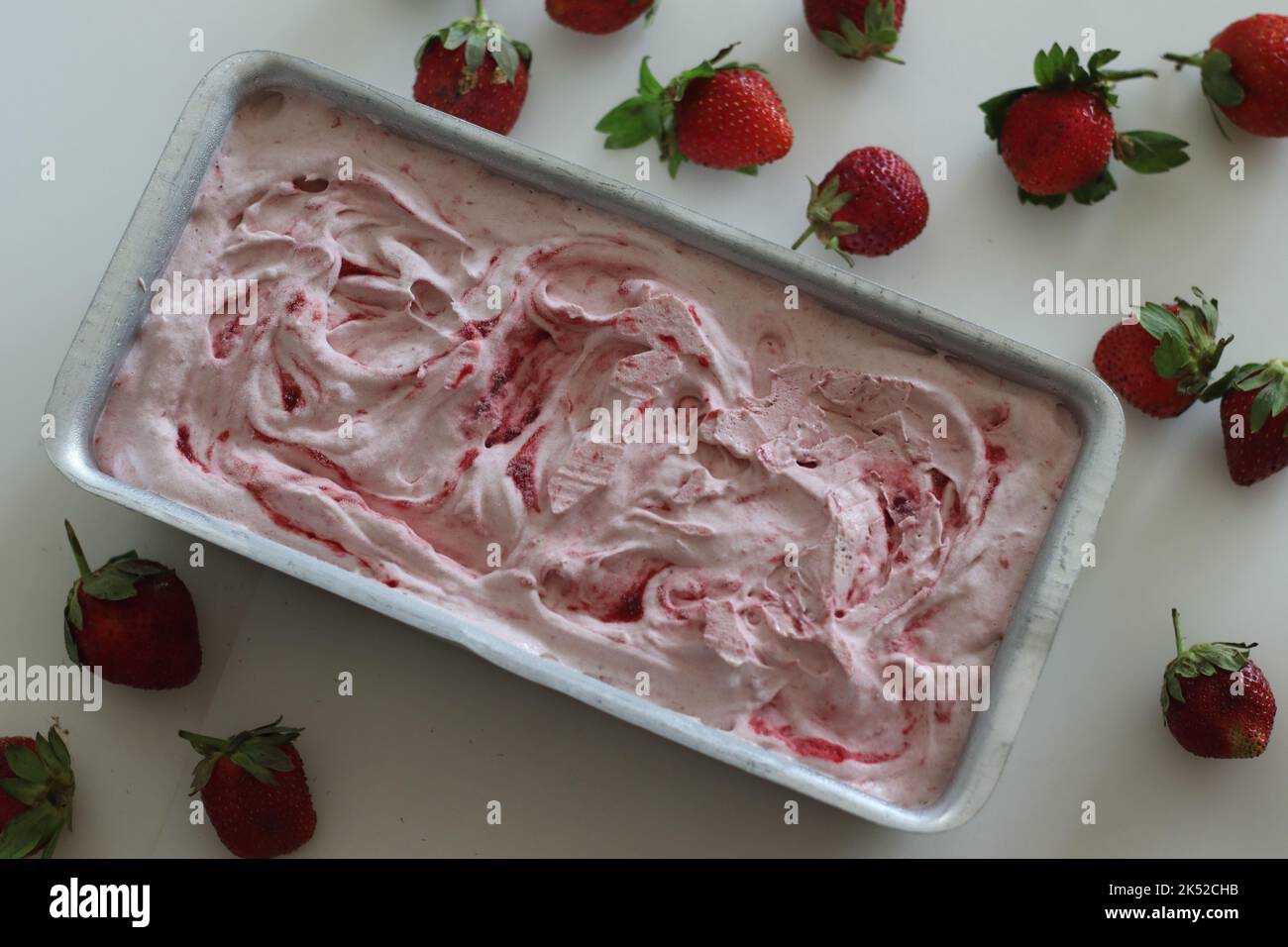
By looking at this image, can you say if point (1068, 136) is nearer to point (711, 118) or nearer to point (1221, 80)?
point (1221, 80)

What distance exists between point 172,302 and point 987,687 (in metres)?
1.21

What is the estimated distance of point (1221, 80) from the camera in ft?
6.66

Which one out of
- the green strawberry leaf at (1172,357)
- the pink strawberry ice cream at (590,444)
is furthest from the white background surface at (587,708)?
the pink strawberry ice cream at (590,444)

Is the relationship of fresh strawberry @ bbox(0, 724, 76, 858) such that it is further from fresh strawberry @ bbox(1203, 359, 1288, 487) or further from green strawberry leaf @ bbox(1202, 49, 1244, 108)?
green strawberry leaf @ bbox(1202, 49, 1244, 108)

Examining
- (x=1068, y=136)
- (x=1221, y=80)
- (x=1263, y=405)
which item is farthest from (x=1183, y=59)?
(x=1263, y=405)

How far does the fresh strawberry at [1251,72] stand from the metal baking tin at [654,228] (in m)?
0.64

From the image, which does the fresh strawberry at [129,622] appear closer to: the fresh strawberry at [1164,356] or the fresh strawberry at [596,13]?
the fresh strawberry at [596,13]

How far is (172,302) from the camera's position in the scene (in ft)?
5.87

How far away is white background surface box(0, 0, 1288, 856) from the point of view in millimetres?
1891

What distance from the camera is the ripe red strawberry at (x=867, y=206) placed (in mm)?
1953

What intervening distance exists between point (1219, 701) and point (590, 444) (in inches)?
37.8

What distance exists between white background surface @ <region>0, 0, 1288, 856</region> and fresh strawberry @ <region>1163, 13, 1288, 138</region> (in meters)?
0.06

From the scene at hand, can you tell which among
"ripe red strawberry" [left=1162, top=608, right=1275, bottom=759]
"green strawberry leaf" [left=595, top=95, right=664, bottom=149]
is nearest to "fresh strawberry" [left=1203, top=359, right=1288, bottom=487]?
"ripe red strawberry" [left=1162, top=608, right=1275, bottom=759]
